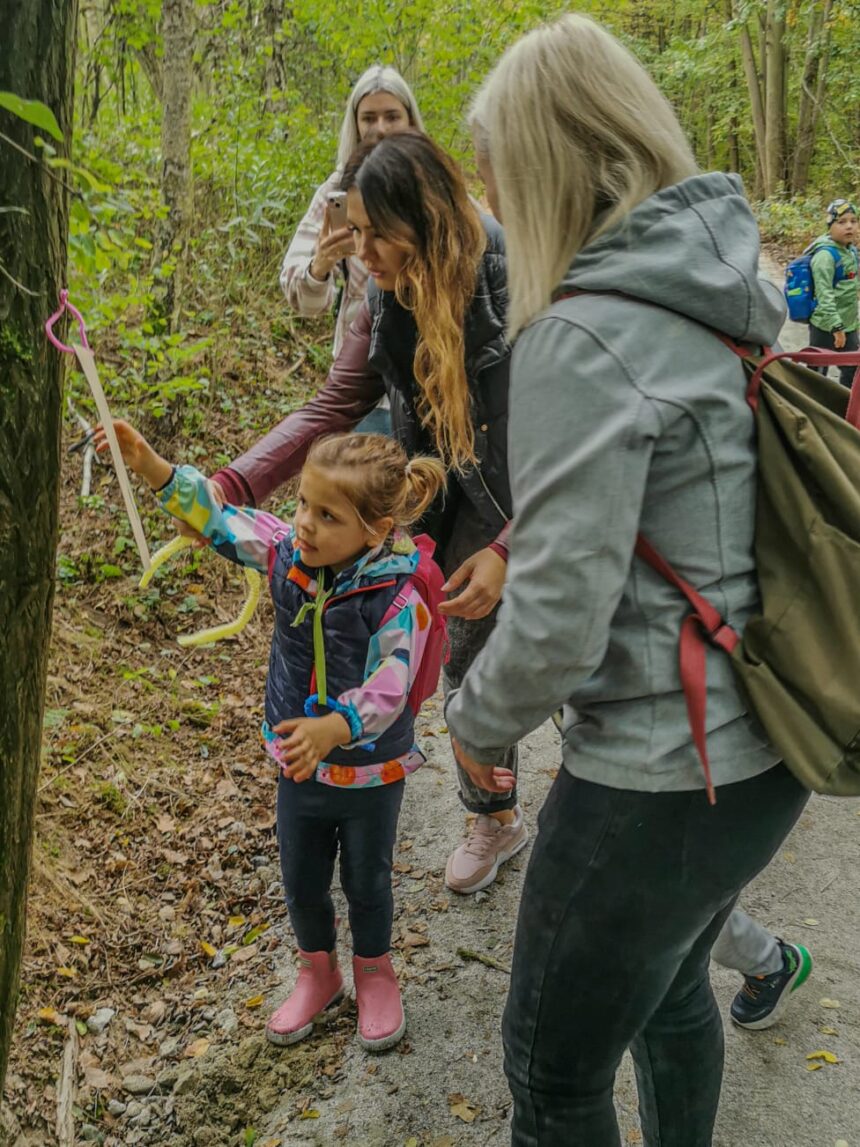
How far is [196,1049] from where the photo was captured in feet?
9.58

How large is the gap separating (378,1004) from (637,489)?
212cm

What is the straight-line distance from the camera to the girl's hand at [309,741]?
89.2 inches

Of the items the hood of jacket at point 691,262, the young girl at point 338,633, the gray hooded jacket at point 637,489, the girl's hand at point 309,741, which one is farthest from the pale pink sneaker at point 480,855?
the hood of jacket at point 691,262

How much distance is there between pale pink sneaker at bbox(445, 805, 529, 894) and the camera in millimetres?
3529

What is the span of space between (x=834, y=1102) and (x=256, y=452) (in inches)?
95.9

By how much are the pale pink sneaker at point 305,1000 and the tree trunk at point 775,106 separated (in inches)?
814

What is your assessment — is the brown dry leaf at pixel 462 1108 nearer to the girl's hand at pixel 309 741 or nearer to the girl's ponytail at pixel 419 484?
the girl's hand at pixel 309 741

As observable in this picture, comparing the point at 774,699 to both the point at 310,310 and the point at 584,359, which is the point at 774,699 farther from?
the point at 310,310

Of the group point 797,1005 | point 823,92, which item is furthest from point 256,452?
point 823,92

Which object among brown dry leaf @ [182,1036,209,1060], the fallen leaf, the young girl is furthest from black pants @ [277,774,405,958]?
the fallen leaf

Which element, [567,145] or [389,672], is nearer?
[567,145]

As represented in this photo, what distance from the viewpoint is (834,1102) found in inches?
104

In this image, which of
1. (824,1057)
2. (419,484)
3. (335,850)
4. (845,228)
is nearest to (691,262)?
(419,484)

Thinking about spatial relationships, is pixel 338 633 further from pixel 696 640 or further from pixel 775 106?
pixel 775 106
